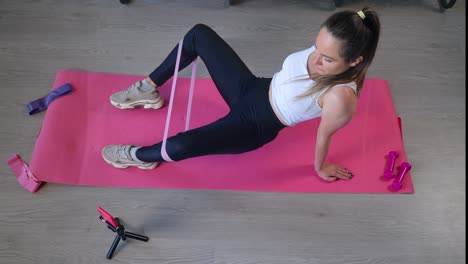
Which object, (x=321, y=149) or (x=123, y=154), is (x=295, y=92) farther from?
(x=123, y=154)

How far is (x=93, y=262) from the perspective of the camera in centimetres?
134

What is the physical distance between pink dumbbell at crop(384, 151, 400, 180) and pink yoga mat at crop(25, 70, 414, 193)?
0.02 meters

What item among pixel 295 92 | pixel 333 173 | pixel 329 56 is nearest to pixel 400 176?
pixel 333 173

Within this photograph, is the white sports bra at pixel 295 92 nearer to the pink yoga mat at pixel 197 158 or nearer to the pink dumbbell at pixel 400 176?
the pink yoga mat at pixel 197 158

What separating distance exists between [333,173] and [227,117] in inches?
18.0

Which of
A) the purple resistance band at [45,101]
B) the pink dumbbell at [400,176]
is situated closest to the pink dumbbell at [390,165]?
the pink dumbbell at [400,176]

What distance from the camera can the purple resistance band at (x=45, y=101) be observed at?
A: 1635mm

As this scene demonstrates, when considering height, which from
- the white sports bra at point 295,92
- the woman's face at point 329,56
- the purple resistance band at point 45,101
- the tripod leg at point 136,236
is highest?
the woman's face at point 329,56

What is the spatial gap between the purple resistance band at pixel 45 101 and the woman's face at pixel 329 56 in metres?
1.06

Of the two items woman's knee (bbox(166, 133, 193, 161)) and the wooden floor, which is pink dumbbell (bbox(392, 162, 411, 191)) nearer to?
the wooden floor

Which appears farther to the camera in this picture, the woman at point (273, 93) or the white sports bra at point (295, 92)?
the white sports bra at point (295, 92)

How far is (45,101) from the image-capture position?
5.44ft

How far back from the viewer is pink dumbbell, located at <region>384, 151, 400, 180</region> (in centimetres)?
153

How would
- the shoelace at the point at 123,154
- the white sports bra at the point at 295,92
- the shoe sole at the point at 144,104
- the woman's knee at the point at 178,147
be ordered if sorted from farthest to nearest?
the shoe sole at the point at 144,104
the shoelace at the point at 123,154
the woman's knee at the point at 178,147
the white sports bra at the point at 295,92
